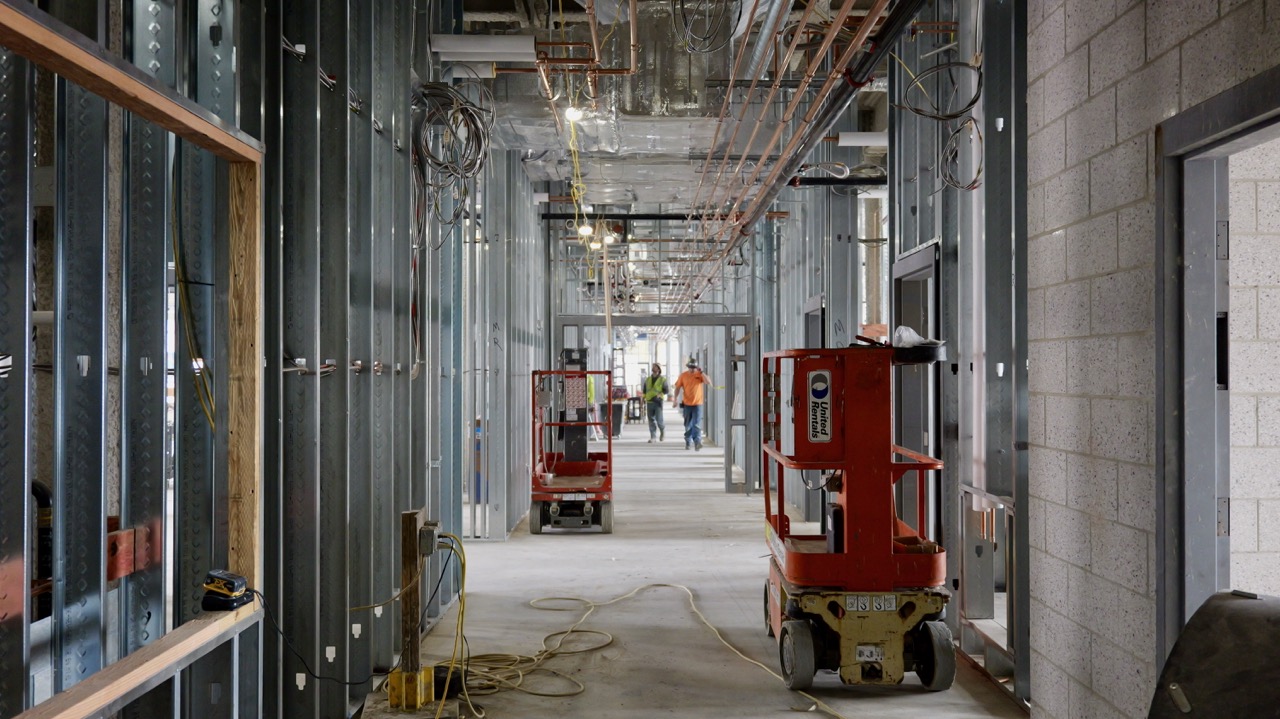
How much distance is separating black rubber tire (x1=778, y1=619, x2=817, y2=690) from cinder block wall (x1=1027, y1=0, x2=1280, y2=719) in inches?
49.8

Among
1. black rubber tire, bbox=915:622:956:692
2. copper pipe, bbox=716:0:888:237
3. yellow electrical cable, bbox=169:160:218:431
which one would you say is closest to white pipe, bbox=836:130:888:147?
copper pipe, bbox=716:0:888:237

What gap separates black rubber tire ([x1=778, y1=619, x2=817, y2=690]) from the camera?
4.98 m

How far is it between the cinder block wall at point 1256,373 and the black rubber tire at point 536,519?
24.7 feet

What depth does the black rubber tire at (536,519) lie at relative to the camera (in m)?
10.0

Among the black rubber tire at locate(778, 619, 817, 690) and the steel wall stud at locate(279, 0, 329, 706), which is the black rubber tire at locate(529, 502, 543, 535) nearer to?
the black rubber tire at locate(778, 619, 817, 690)

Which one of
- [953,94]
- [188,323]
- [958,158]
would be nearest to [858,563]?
[958,158]

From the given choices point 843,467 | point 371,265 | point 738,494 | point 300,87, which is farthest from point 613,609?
point 738,494

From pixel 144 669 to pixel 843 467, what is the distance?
351 centimetres

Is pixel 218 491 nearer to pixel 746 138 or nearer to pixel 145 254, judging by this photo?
pixel 145 254

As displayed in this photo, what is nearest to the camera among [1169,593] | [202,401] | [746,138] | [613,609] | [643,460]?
[1169,593]

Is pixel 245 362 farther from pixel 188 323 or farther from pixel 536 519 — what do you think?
pixel 536 519

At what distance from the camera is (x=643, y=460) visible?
18.4 meters

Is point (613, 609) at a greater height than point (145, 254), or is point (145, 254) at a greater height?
point (145, 254)

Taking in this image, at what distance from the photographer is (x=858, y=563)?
16.7 ft
